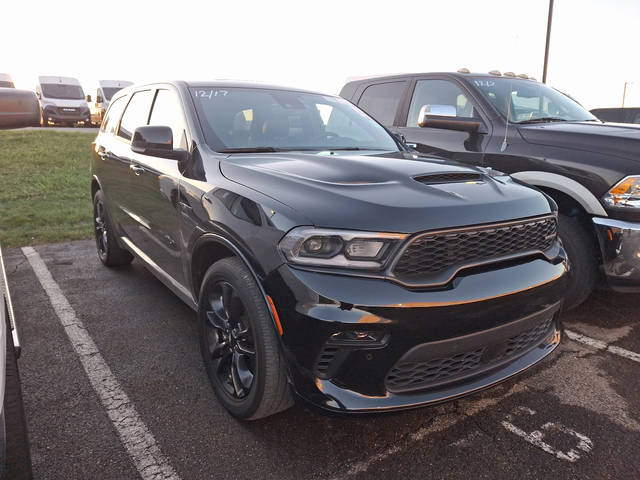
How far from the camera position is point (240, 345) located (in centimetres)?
237

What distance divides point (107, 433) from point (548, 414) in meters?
2.20

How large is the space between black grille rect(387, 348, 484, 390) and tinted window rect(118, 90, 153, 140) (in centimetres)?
281

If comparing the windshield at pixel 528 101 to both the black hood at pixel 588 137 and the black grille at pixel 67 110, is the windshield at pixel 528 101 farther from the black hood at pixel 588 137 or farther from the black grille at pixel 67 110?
the black grille at pixel 67 110

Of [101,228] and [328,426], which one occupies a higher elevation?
[101,228]

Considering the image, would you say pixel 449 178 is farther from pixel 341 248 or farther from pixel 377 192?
pixel 341 248

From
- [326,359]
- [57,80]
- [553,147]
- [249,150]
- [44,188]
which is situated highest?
[57,80]

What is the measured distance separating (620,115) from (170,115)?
845 centimetres

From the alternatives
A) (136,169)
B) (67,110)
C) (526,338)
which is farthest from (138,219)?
(67,110)

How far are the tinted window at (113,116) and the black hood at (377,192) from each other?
232 cm

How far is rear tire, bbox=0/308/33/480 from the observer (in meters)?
1.41

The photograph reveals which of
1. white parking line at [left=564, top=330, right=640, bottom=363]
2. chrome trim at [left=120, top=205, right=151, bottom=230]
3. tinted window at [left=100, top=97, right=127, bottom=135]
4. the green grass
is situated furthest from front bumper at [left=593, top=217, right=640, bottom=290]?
the green grass

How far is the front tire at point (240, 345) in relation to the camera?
210 centimetres

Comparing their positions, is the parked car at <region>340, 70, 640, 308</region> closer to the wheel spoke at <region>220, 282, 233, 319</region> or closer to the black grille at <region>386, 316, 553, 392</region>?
the black grille at <region>386, 316, 553, 392</region>

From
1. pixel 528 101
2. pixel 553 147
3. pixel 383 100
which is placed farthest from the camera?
pixel 383 100
